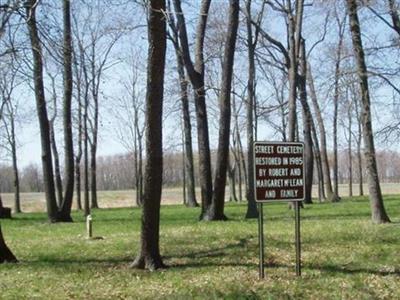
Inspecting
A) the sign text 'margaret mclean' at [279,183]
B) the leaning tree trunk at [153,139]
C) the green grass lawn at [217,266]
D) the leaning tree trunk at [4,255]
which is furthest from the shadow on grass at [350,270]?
the leaning tree trunk at [4,255]

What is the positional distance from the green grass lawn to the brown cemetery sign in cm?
149

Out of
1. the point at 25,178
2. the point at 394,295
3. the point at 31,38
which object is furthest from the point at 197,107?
the point at 25,178

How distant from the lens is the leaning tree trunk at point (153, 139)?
1167cm

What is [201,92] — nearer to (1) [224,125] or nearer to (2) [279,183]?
(1) [224,125]

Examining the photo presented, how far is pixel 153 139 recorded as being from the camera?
11688 mm

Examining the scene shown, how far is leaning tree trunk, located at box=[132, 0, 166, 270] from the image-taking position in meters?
11.7

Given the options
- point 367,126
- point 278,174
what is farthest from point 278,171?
point 367,126

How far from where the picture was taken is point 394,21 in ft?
61.2

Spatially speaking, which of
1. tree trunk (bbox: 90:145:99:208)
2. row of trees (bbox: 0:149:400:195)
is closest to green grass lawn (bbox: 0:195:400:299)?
tree trunk (bbox: 90:145:99:208)

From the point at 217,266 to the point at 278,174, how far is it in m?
2.44

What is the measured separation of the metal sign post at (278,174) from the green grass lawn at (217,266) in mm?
809

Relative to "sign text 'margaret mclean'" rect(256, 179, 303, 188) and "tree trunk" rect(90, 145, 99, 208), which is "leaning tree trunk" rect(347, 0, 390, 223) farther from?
"tree trunk" rect(90, 145, 99, 208)

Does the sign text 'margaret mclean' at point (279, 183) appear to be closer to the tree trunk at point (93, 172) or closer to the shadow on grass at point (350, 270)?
the shadow on grass at point (350, 270)

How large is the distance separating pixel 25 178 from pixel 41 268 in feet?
348
